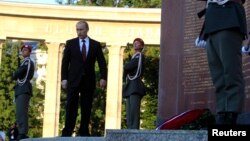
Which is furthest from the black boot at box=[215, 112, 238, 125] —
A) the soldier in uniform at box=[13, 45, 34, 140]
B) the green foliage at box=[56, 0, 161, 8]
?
the green foliage at box=[56, 0, 161, 8]

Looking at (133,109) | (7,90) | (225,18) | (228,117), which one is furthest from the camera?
(7,90)

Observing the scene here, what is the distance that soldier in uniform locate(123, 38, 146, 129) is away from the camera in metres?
19.7

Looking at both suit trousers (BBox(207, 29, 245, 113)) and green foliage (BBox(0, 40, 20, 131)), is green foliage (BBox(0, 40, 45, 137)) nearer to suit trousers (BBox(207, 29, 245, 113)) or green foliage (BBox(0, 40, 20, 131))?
green foliage (BBox(0, 40, 20, 131))

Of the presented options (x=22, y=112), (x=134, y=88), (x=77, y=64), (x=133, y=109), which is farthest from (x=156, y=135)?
(x=22, y=112)

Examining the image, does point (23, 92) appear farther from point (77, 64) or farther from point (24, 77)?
point (77, 64)

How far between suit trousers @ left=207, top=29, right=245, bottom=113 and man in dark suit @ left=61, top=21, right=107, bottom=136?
585 cm

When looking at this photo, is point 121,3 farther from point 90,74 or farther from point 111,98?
point 90,74

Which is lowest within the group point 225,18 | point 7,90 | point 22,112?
point 22,112

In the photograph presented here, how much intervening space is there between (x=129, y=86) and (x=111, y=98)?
27.1 metres

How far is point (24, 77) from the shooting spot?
21.6m

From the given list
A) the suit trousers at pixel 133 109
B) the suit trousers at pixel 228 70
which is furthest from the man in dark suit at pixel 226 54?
the suit trousers at pixel 133 109

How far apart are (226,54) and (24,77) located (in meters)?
11.6

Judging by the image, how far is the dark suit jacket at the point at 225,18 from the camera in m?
11.1

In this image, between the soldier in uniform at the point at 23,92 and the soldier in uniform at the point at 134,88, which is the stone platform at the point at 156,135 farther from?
the soldier in uniform at the point at 23,92
